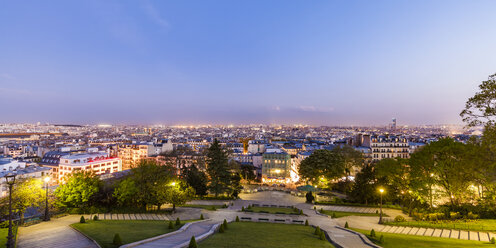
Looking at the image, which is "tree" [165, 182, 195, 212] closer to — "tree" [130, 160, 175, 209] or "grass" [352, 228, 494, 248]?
"tree" [130, 160, 175, 209]

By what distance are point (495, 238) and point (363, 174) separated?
19.5 meters

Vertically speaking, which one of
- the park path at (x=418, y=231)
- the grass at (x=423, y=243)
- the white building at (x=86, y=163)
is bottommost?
the white building at (x=86, y=163)

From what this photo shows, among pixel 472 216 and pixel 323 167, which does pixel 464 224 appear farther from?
pixel 323 167

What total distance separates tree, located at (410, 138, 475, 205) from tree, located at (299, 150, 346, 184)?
17.6 metres

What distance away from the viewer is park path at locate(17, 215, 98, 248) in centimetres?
1584

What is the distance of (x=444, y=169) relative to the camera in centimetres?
2947

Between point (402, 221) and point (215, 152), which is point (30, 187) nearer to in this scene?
point (215, 152)

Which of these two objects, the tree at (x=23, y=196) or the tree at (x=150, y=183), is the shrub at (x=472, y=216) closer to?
the tree at (x=150, y=183)

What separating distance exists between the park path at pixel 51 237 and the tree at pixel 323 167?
1561 inches

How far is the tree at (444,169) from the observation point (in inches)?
1092

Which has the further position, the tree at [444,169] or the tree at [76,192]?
the tree at [444,169]

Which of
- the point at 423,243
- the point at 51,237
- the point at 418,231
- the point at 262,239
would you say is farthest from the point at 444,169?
the point at 51,237

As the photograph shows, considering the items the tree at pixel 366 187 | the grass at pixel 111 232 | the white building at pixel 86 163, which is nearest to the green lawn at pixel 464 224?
the tree at pixel 366 187

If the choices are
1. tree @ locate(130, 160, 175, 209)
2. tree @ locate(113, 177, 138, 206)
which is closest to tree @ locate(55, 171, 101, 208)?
tree @ locate(113, 177, 138, 206)
